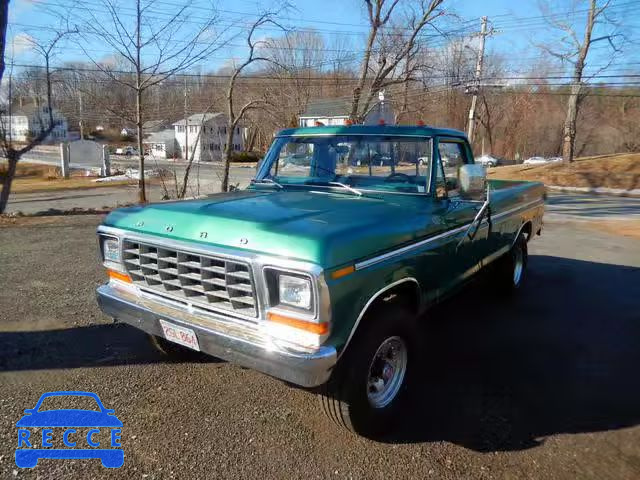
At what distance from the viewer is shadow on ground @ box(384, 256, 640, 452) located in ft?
9.98

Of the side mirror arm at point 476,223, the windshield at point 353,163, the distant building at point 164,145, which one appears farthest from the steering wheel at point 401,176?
the distant building at point 164,145

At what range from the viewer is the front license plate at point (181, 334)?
2.72 metres

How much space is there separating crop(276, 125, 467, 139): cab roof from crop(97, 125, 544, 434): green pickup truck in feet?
0.05

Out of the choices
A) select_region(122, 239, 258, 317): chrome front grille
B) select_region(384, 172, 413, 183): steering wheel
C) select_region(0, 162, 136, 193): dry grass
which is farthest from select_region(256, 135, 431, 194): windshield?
select_region(0, 162, 136, 193): dry grass

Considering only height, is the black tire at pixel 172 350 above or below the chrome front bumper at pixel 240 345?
below

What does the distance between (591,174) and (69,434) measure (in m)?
28.7

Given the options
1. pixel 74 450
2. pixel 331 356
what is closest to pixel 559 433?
pixel 331 356

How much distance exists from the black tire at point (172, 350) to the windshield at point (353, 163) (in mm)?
1625

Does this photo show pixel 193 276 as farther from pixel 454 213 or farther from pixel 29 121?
pixel 29 121

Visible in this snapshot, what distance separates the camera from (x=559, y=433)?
2.97 m

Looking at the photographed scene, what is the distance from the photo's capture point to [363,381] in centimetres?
265

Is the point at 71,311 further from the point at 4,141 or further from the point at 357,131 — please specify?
the point at 4,141

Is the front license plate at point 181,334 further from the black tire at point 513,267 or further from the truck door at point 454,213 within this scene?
the black tire at point 513,267

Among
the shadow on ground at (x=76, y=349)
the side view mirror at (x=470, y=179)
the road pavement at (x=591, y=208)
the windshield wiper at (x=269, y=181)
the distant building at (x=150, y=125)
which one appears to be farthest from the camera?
the distant building at (x=150, y=125)
